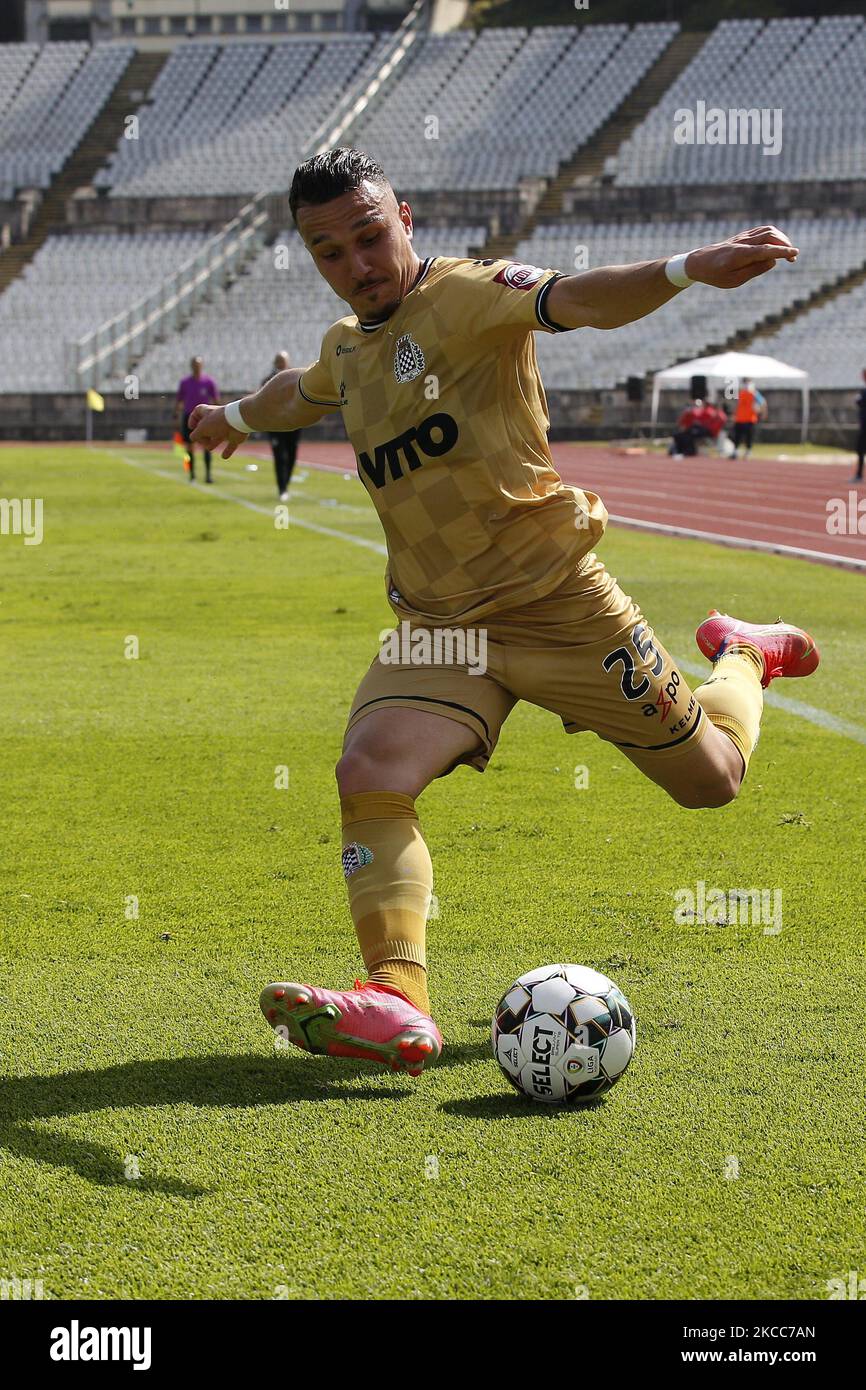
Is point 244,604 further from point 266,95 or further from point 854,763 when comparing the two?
point 266,95

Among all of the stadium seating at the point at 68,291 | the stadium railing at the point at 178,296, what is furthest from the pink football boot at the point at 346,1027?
the stadium seating at the point at 68,291

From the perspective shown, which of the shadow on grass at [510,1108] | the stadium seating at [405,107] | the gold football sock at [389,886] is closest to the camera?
the shadow on grass at [510,1108]

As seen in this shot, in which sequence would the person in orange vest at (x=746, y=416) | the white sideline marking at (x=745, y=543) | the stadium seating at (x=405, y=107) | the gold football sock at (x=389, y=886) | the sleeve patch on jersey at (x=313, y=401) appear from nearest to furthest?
the gold football sock at (x=389, y=886)
the sleeve patch on jersey at (x=313, y=401)
the white sideline marking at (x=745, y=543)
the person in orange vest at (x=746, y=416)
the stadium seating at (x=405, y=107)

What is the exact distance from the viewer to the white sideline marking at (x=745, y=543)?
15594 mm

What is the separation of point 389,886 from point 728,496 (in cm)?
2129

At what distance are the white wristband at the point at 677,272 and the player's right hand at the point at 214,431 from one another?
179 centimetres

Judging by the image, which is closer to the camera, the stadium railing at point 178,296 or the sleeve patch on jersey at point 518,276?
the sleeve patch on jersey at point 518,276

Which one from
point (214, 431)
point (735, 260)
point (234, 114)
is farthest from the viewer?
point (234, 114)

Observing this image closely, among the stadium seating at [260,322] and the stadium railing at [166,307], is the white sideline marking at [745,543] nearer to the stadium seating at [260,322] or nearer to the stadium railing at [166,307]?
the stadium seating at [260,322]

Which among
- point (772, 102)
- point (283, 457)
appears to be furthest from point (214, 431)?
point (772, 102)

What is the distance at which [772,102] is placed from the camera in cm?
5031

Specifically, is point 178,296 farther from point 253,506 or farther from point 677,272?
point 677,272

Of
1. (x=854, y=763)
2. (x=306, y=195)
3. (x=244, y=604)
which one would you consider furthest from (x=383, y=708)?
(x=244, y=604)

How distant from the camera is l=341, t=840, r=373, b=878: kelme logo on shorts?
396cm
